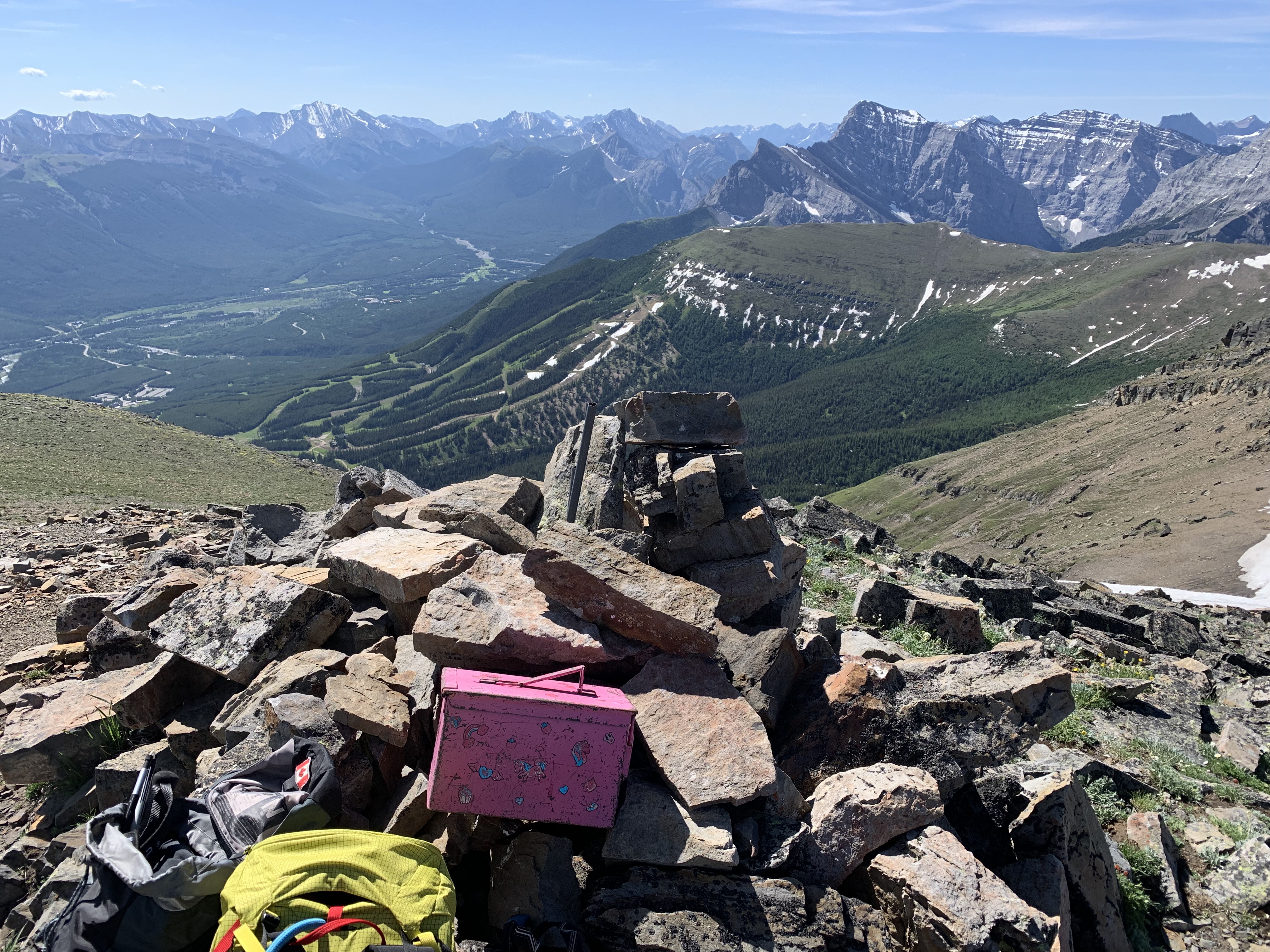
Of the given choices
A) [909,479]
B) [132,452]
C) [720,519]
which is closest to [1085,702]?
[720,519]

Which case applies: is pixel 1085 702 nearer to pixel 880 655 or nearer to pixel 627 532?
pixel 880 655

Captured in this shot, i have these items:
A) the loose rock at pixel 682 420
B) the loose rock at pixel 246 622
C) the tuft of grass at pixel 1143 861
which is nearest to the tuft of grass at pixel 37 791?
the loose rock at pixel 246 622

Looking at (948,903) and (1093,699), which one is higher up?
(948,903)

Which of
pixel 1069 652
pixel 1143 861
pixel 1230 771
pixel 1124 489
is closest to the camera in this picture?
pixel 1143 861

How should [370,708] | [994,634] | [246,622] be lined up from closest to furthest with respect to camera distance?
[370,708], [246,622], [994,634]

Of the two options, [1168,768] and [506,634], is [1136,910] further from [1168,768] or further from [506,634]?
[506,634]

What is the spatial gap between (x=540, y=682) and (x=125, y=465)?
44980mm

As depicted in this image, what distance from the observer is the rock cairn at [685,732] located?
21.9 ft

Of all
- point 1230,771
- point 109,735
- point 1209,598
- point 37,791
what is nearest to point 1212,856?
point 1230,771

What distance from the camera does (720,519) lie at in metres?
11.3

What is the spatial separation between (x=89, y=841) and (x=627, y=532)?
258 inches

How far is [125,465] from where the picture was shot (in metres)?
42.0

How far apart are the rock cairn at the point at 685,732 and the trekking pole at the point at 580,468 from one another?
33 cm

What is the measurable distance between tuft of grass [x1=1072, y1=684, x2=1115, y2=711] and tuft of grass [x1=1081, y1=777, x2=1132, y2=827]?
2999 mm
